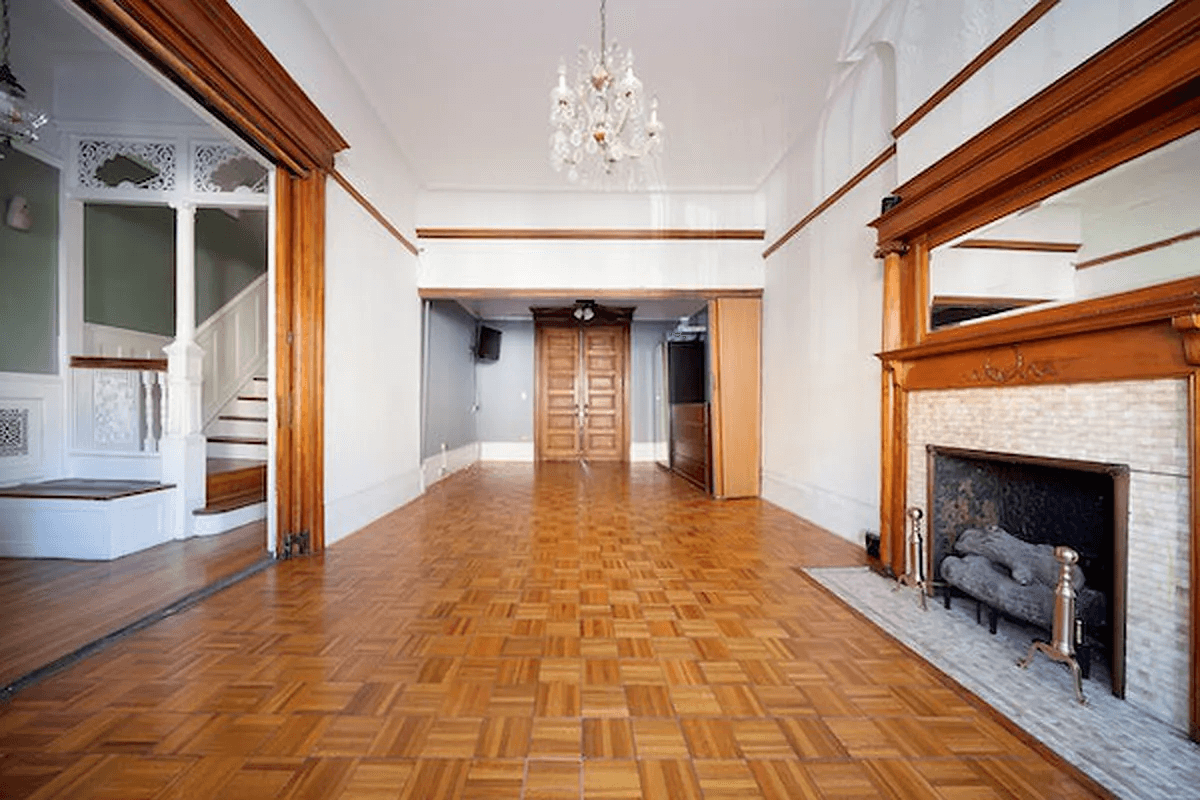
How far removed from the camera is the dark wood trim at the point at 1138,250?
154 centimetres

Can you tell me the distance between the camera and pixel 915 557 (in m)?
2.57

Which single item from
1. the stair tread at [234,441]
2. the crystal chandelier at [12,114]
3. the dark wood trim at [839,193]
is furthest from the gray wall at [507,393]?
the crystal chandelier at [12,114]

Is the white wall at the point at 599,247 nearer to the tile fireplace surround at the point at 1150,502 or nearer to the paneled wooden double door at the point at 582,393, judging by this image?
the paneled wooden double door at the point at 582,393

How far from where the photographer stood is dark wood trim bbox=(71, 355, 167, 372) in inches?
152

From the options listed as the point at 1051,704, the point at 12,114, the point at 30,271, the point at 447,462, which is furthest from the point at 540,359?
the point at 1051,704

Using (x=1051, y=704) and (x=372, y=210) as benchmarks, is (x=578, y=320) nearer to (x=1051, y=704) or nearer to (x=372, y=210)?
(x=372, y=210)

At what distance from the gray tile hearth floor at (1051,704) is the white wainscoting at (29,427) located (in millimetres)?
5079

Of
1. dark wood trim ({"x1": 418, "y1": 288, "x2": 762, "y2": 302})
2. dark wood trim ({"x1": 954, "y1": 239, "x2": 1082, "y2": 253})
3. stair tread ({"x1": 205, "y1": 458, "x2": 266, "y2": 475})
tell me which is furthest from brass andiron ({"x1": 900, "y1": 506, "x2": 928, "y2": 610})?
stair tread ({"x1": 205, "y1": 458, "x2": 266, "y2": 475})

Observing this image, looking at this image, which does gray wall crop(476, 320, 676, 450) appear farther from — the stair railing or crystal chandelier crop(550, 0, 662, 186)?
crystal chandelier crop(550, 0, 662, 186)

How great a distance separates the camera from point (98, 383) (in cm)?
391

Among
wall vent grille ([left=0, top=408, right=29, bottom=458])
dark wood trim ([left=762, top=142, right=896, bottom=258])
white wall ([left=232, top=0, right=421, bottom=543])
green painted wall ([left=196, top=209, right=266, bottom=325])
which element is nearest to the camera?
white wall ([left=232, top=0, right=421, bottom=543])

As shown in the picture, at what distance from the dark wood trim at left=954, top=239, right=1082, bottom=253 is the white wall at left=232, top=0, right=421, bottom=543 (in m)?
3.48

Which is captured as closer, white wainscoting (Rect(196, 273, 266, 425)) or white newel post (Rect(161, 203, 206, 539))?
white newel post (Rect(161, 203, 206, 539))

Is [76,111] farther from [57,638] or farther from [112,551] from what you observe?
[57,638]
